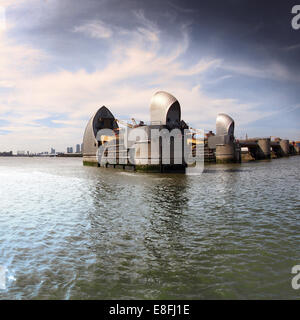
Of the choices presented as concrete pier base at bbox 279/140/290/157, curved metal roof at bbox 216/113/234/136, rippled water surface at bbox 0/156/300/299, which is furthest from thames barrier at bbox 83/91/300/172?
concrete pier base at bbox 279/140/290/157

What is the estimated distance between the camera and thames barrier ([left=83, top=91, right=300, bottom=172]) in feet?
97.9

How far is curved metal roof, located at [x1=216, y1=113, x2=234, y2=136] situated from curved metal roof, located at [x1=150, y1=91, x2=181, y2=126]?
3708cm

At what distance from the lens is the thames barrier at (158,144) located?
29.8 meters

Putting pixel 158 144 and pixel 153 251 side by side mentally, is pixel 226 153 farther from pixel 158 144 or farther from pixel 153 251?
pixel 153 251

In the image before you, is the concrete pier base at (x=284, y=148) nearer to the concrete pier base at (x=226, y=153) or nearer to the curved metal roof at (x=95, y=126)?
the concrete pier base at (x=226, y=153)

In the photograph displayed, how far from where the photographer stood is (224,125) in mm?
67312

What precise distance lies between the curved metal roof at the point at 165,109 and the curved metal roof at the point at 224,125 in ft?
122

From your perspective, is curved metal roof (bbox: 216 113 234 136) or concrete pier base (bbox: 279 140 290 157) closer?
curved metal roof (bbox: 216 113 234 136)

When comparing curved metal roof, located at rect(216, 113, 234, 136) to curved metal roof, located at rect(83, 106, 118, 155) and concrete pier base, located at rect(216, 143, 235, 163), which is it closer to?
concrete pier base, located at rect(216, 143, 235, 163)

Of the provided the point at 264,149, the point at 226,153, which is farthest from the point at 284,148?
the point at 226,153

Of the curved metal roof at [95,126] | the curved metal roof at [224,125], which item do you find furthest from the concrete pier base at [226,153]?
the curved metal roof at [95,126]

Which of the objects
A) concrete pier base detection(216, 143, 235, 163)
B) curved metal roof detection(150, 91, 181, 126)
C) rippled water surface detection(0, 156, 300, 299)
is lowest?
rippled water surface detection(0, 156, 300, 299)

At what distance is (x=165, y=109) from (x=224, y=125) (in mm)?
39456
